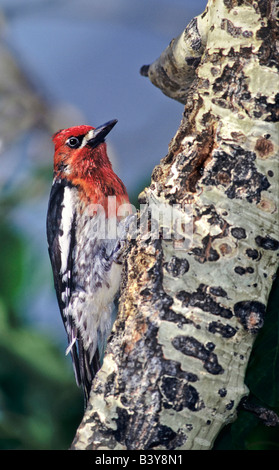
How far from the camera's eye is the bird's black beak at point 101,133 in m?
3.05

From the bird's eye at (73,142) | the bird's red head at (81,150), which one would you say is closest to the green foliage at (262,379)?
the bird's red head at (81,150)

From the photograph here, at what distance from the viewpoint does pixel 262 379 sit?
181cm

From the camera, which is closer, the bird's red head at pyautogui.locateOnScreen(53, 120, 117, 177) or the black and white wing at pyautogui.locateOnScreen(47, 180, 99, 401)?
the black and white wing at pyautogui.locateOnScreen(47, 180, 99, 401)

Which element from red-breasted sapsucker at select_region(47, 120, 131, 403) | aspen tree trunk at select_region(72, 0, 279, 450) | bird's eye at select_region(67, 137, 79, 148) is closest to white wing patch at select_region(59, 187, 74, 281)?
red-breasted sapsucker at select_region(47, 120, 131, 403)

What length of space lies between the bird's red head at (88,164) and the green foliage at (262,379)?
1261 millimetres

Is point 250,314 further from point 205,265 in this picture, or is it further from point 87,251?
point 87,251

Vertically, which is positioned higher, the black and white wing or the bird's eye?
→ the bird's eye

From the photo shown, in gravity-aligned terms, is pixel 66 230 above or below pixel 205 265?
below

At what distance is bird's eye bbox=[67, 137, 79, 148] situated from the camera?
310 cm

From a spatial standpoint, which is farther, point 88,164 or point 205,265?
point 88,164

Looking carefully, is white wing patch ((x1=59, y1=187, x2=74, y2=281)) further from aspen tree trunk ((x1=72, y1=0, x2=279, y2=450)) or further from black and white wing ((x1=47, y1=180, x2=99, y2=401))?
aspen tree trunk ((x1=72, y1=0, x2=279, y2=450))

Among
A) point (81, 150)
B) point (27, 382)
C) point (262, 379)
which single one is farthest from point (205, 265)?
point (81, 150)

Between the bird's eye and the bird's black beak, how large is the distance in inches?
3.2

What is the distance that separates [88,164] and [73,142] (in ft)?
0.66
